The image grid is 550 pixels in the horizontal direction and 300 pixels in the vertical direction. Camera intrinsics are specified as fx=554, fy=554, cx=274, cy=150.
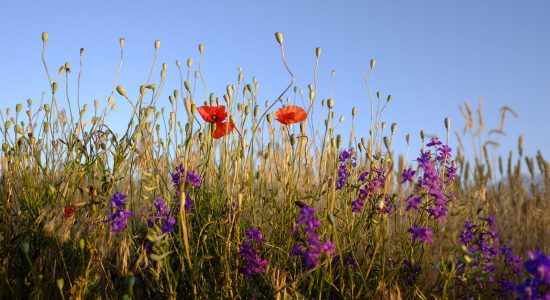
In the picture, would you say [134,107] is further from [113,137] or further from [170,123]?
[170,123]

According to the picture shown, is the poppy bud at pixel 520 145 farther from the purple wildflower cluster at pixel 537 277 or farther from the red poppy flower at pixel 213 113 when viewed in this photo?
the purple wildflower cluster at pixel 537 277

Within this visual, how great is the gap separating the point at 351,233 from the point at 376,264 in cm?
20

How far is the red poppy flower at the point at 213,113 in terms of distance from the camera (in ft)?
8.05

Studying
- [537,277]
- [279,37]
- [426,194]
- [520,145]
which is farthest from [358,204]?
[520,145]

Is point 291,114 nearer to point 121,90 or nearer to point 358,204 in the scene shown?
point 358,204

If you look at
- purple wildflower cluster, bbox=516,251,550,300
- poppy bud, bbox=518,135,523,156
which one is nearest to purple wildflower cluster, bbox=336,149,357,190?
purple wildflower cluster, bbox=516,251,550,300

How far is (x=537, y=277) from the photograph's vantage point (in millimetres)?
1191

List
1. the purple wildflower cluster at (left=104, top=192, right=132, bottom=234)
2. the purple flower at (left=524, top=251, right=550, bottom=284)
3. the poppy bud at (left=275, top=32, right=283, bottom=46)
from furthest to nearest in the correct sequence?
the poppy bud at (left=275, top=32, right=283, bottom=46)
the purple wildflower cluster at (left=104, top=192, right=132, bottom=234)
the purple flower at (left=524, top=251, right=550, bottom=284)

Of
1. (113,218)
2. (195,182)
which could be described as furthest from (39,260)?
(195,182)

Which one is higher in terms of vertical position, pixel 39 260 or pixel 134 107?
pixel 134 107

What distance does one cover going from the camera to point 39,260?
2154 mm

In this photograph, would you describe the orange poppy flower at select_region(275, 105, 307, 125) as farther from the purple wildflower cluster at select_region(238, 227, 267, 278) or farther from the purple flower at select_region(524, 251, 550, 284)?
the purple flower at select_region(524, 251, 550, 284)

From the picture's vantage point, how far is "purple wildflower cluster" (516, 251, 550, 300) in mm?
1158

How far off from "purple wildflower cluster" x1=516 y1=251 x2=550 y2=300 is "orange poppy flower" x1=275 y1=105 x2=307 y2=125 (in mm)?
1469
